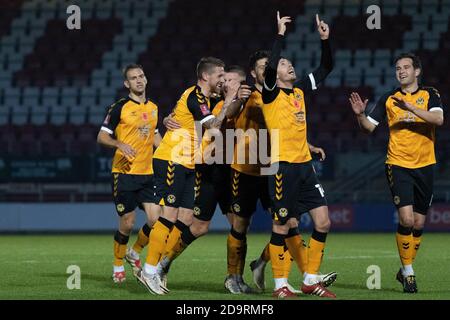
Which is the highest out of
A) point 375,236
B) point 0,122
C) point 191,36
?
point 191,36

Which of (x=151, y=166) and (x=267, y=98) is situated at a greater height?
(x=267, y=98)

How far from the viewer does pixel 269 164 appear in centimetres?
976

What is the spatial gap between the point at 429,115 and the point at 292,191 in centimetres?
168

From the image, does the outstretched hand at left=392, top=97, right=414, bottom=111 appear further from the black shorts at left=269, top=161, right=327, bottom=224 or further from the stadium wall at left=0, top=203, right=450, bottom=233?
the stadium wall at left=0, top=203, right=450, bottom=233

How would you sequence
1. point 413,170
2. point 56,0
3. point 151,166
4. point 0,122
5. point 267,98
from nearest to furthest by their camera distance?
1. point 267,98
2. point 413,170
3. point 151,166
4. point 0,122
5. point 56,0

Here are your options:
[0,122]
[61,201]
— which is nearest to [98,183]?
[61,201]

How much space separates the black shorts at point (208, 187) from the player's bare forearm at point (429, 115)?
2.00 meters

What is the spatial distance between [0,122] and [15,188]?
4928mm

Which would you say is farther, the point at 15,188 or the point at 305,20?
the point at 305,20

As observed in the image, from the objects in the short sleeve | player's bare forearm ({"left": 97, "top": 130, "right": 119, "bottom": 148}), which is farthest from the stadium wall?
the short sleeve

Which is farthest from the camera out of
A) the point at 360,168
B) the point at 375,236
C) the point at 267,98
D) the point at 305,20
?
the point at 305,20

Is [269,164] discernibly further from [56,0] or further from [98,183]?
[56,0]

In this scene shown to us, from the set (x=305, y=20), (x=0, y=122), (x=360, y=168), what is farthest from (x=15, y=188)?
(x=305, y=20)

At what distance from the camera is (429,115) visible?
32.7 ft
